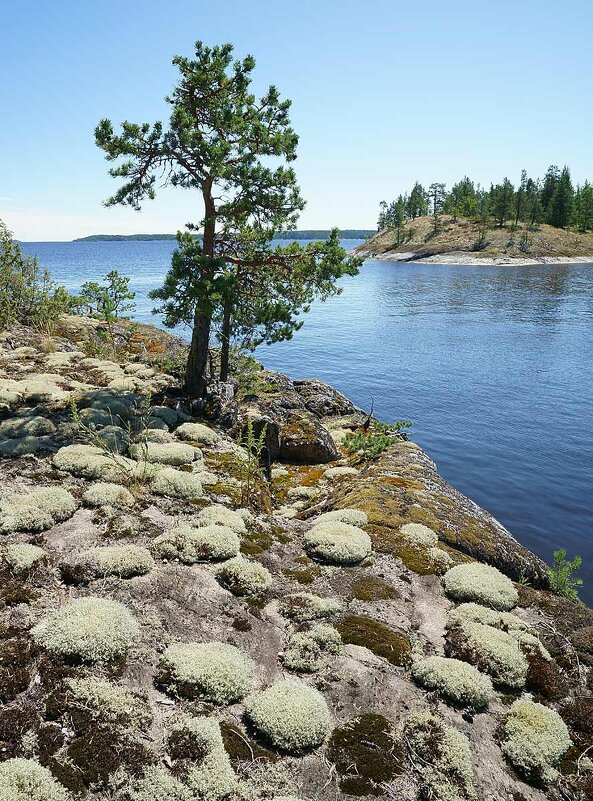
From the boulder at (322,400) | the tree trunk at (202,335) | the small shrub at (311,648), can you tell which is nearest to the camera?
the small shrub at (311,648)

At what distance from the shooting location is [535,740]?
22.4 ft

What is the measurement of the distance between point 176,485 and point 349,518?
4.10m

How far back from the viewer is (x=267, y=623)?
8.36 meters

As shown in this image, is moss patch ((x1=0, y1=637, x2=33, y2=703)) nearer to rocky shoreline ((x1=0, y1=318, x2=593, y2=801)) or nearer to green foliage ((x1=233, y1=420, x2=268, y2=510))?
rocky shoreline ((x1=0, y1=318, x2=593, y2=801))

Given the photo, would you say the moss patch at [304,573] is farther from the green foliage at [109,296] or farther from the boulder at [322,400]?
the green foliage at [109,296]

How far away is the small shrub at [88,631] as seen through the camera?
22.3ft

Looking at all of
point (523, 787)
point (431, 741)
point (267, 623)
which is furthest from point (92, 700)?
point (523, 787)

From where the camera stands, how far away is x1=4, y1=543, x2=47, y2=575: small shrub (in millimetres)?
8344

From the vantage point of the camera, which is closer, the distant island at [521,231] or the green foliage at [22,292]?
the green foliage at [22,292]

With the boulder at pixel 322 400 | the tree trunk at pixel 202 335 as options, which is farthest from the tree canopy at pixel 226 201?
the boulder at pixel 322 400

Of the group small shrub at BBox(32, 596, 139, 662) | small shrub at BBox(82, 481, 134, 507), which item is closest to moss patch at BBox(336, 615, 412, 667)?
small shrub at BBox(32, 596, 139, 662)

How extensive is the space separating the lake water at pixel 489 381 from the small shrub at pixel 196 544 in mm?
12534

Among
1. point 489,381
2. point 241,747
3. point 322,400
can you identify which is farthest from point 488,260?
point 241,747

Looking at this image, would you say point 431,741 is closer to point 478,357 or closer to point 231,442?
point 231,442
